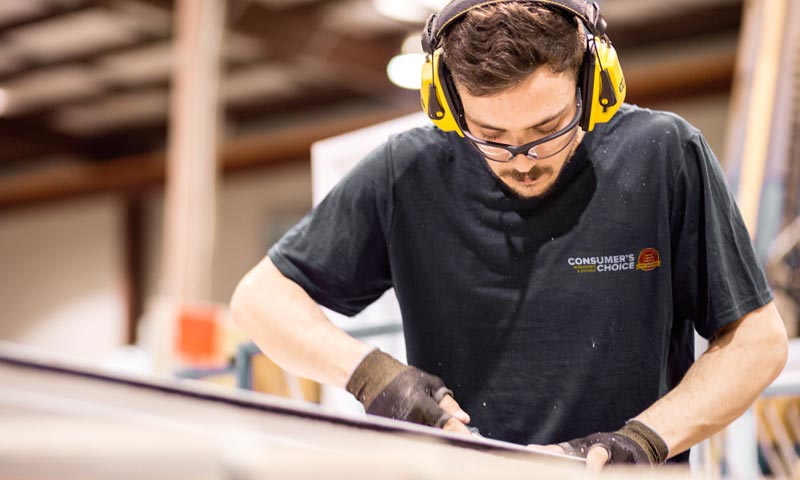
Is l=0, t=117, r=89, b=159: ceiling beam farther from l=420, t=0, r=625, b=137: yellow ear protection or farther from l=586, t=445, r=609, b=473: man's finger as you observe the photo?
l=586, t=445, r=609, b=473: man's finger

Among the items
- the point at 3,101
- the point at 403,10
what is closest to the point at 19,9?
the point at 3,101

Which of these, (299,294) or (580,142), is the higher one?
(580,142)

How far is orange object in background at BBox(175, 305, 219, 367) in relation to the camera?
3166mm

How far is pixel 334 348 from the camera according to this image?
1.62 m

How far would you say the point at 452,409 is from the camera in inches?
57.5

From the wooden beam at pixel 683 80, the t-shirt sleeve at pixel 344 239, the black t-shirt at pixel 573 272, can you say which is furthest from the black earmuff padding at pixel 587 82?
the wooden beam at pixel 683 80

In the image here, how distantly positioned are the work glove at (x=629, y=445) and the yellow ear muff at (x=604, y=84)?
545 millimetres

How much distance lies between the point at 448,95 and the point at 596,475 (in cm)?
115

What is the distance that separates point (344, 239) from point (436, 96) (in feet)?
1.14

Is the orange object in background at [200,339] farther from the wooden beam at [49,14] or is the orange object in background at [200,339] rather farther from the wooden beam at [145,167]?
the wooden beam at [145,167]

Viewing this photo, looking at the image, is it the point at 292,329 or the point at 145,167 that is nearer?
the point at 292,329

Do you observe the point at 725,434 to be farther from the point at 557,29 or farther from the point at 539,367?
the point at 557,29

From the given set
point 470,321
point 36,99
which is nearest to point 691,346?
point 470,321

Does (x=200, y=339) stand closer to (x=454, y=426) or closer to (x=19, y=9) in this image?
(x=454, y=426)
